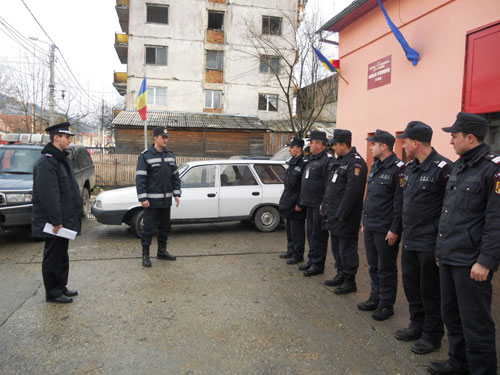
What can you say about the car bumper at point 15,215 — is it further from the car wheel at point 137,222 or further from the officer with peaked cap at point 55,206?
the officer with peaked cap at point 55,206

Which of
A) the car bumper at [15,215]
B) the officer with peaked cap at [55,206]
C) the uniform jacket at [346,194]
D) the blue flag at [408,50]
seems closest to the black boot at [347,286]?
the uniform jacket at [346,194]

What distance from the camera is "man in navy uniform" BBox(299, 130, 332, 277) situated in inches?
206

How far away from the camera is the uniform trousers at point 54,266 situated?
4.16m

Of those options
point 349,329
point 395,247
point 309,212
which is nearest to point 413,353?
point 349,329

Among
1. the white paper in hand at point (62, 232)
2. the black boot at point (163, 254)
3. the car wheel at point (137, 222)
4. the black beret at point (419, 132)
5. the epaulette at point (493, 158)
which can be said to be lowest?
the black boot at point (163, 254)

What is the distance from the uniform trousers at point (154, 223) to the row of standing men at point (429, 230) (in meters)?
2.44

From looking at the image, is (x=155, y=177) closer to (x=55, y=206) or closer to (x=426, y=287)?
(x=55, y=206)

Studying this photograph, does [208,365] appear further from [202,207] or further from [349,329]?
[202,207]

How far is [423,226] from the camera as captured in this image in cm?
320

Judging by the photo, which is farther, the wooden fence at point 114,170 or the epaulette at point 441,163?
the wooden fence at point 114,170

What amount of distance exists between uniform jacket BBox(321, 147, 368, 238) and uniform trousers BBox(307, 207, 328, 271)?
0.45m

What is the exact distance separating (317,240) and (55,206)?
3302 mm

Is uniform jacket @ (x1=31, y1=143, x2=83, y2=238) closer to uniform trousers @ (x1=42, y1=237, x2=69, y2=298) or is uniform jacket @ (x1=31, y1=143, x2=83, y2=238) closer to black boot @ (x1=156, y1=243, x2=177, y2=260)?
uniform trousers @ (x1=42, y1=237, x2=69, y2=298)

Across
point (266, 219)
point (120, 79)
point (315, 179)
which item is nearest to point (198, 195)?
point (266, 219)
